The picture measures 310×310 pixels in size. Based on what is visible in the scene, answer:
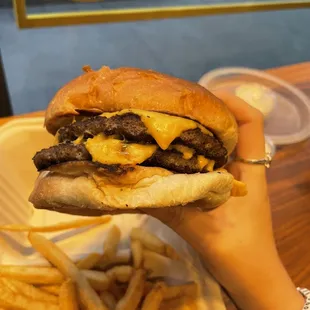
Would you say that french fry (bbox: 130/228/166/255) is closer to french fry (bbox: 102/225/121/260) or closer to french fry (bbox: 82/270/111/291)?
french fry (bbox: 102/225/121/260)

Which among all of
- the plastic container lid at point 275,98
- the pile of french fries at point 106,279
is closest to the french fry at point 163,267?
the pile of french fries at point 106,279

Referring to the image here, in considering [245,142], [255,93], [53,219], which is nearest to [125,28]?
[255,93]

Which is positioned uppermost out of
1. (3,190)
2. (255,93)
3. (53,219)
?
(255,93)

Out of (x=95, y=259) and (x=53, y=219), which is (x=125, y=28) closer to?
(x=53, y=219)

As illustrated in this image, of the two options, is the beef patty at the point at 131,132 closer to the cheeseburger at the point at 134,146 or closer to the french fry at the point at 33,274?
the cheeseburger at the point at 134,146

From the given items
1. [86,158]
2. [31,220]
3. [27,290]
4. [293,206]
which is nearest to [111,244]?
[27,290]

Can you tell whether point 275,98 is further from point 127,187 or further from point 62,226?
point 127,187

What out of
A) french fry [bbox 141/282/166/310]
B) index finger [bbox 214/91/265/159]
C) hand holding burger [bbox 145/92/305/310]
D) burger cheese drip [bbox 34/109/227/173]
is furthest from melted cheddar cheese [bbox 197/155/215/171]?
french fry [bbox 141/282/166/310]
